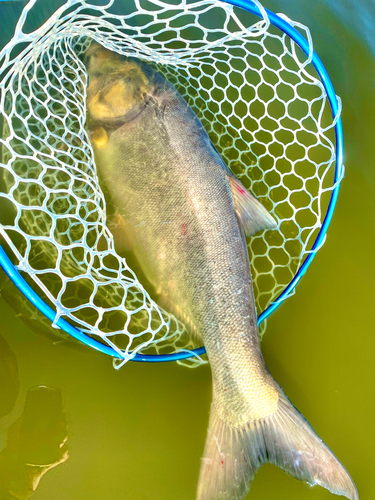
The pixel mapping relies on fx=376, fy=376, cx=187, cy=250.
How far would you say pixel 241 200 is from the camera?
1.70 meters

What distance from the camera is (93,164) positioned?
6.22 feet

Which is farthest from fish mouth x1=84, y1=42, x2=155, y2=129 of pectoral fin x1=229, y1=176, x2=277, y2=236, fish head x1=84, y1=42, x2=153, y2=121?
pectoral fin x1=229, y1=176, x2=277, y2=236

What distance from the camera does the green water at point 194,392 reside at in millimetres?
1876

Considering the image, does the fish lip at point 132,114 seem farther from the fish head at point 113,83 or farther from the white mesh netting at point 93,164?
the white mesh netting at point 93,164

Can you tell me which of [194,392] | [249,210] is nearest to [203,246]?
[249,210]

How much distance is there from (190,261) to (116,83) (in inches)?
42.5

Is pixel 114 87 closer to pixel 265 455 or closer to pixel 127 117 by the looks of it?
pixel 127 117

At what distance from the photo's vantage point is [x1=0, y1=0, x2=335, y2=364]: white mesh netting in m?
1.89

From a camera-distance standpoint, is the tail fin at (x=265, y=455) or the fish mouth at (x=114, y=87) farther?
the fish mouth at (x=114, y=87)

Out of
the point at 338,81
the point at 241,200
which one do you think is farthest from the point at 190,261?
the point at 338,81

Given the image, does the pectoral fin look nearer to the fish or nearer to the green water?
the fish

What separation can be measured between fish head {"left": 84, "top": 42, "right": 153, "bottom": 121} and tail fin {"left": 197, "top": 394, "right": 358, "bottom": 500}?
1.56 meters

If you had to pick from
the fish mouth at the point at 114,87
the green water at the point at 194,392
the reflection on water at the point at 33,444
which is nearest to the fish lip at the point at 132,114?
the fish mouth at the point at 114,87

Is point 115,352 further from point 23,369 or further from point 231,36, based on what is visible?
point 231,36
